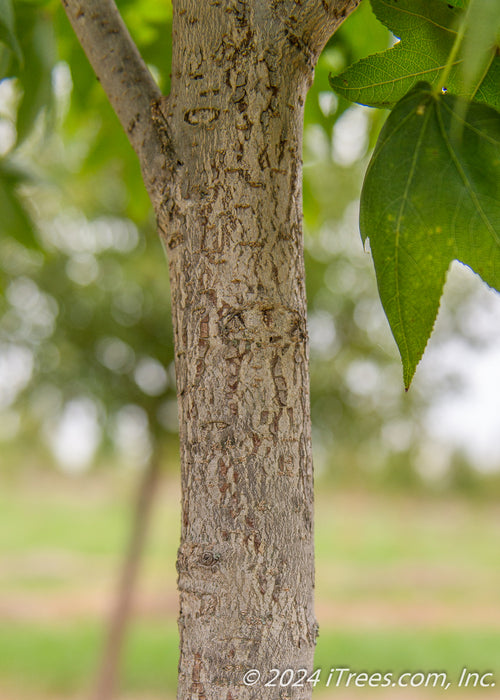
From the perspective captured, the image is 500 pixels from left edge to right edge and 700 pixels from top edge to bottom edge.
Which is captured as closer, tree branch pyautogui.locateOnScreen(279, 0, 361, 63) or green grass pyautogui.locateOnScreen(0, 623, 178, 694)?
tree branch pyautogui.locateOnScreen(279, 0, 361, 63)

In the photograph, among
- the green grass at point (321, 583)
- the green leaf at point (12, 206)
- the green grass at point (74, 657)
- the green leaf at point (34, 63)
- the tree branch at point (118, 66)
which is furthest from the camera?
the green grass at point (321, 583)

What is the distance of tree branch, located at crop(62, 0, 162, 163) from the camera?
1.70ft

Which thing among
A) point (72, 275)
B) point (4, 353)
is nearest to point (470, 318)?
point (72, 275)

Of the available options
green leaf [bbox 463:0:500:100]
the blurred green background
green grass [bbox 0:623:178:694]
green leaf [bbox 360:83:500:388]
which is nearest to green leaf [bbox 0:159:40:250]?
the blurred green background

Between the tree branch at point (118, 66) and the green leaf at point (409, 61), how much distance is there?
153 millimetres

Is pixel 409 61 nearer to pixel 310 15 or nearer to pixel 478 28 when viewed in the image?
pixel 310 15

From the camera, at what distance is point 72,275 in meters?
3.09

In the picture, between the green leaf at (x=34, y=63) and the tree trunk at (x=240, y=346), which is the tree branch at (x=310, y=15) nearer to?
the tree trunk at (x=240, y=346)

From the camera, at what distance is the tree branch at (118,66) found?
52cm

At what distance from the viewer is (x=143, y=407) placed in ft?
10.2

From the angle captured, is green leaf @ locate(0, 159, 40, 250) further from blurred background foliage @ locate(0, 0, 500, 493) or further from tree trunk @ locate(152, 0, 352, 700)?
blurred background foliage @ locate(0, 0, 500, 493)

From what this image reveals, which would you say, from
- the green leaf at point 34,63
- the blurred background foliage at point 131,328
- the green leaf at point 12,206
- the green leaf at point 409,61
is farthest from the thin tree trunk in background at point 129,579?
the green leaf at point 409,61

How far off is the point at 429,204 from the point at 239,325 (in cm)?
15

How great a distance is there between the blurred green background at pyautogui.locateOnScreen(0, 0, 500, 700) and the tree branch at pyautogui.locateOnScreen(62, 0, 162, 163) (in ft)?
0.70
